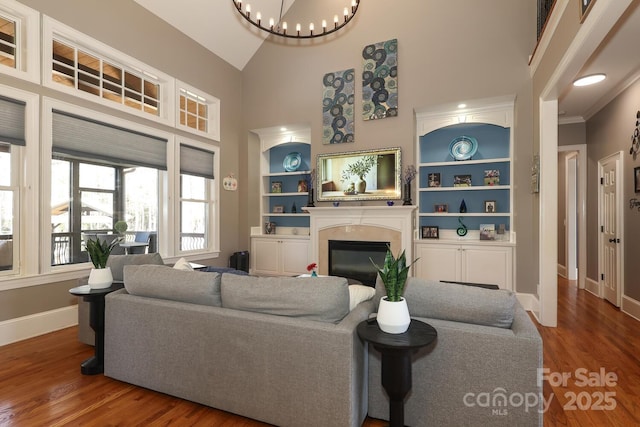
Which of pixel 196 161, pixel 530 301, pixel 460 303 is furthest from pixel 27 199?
pixel 530 301

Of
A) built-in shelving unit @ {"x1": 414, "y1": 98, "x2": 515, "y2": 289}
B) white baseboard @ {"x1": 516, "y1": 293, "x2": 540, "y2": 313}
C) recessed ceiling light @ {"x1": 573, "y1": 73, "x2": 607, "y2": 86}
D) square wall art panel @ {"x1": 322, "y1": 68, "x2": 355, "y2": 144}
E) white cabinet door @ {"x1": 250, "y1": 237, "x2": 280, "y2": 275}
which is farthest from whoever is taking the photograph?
white cabinet door @ {"x1": 250, "y1": 237, "x2": 280, "y2": 275}

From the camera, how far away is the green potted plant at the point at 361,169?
5.17 metres

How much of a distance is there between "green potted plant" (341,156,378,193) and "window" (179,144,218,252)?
2.31 meters

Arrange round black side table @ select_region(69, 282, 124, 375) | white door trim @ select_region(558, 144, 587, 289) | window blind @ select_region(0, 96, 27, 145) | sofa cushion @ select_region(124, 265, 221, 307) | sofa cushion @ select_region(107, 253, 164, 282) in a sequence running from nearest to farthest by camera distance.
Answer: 1. sofa cushion @ select_region(124, 265, 221, 307)
2. round black side table @ select_region(69, 282, 124, 375)
3. sofa cushion @ select_region(107, 253, 164, 282)
4. window blind @ select_region(0, 96, 27, 145)
5. white door trim @ select_region(558, 144, 587, 289)

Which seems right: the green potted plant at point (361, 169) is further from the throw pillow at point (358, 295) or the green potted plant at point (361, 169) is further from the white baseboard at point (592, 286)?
the white baseboard at point (592, 286)

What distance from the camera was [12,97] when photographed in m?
3.17

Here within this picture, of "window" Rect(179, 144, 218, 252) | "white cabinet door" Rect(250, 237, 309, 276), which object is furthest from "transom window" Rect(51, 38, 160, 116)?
"white cabinet door" Rect(250, 237, 309, 276)

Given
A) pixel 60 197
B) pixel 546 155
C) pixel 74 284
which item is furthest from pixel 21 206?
pixel 546 155

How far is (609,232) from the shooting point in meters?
4.63

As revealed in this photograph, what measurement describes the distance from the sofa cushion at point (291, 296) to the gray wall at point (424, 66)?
353 cm

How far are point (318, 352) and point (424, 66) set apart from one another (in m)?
4.48

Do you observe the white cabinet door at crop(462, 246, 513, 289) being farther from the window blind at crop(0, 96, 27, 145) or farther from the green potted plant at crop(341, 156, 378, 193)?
the window blind at crop(0, 96, 27, 145)

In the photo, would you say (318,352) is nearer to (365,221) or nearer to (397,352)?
(397,352)

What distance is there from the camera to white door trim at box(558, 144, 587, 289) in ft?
17.9
